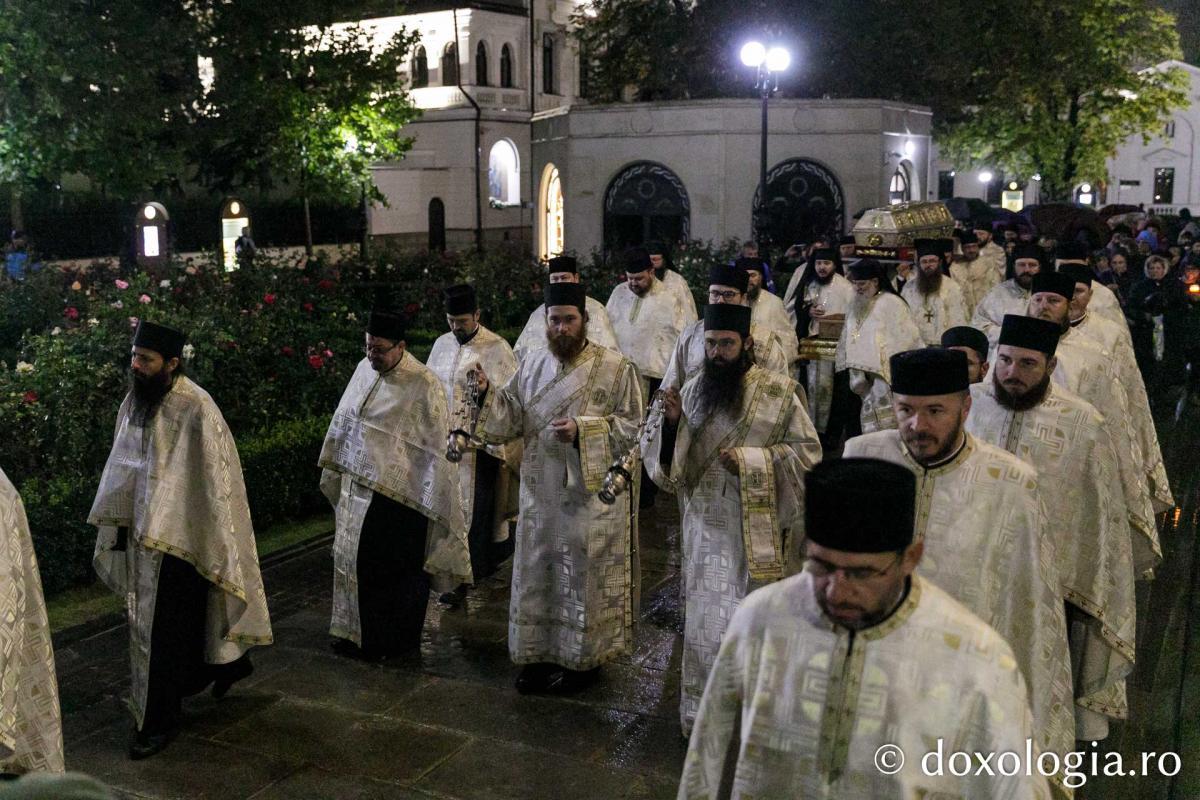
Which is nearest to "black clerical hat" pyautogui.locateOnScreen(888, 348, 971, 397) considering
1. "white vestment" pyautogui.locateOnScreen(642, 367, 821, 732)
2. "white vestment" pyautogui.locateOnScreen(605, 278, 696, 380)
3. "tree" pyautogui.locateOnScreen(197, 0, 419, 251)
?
"white vestment" pyautogui.locateOnScreen(642, 367, 821, 732)

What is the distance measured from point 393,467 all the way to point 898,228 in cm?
1303

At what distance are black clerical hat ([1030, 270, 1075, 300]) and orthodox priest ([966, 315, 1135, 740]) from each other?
1.83 m

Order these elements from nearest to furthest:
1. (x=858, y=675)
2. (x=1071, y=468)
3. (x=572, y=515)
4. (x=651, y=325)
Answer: (x=858, y=675)
(x=1071, y=468)
(x=572, y=515)
(x=651, y=325)

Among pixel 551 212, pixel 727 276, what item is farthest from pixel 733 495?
pixel 551 212

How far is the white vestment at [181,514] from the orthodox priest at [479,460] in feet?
7.71

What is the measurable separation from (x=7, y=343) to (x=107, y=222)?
18.9 metres

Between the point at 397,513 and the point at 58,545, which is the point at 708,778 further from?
the point at 58,545

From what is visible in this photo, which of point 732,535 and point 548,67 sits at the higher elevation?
point 548,67

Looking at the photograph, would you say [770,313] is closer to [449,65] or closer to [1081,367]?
[1081,367]

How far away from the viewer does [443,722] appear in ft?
21.1

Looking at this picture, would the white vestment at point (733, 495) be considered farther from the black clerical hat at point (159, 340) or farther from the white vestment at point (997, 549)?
the black clerical hat at point (159, 340)

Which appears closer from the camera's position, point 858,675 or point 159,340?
point 858,675

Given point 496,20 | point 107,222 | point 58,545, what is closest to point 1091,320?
point 58,545

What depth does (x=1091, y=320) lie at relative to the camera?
27.5ft
